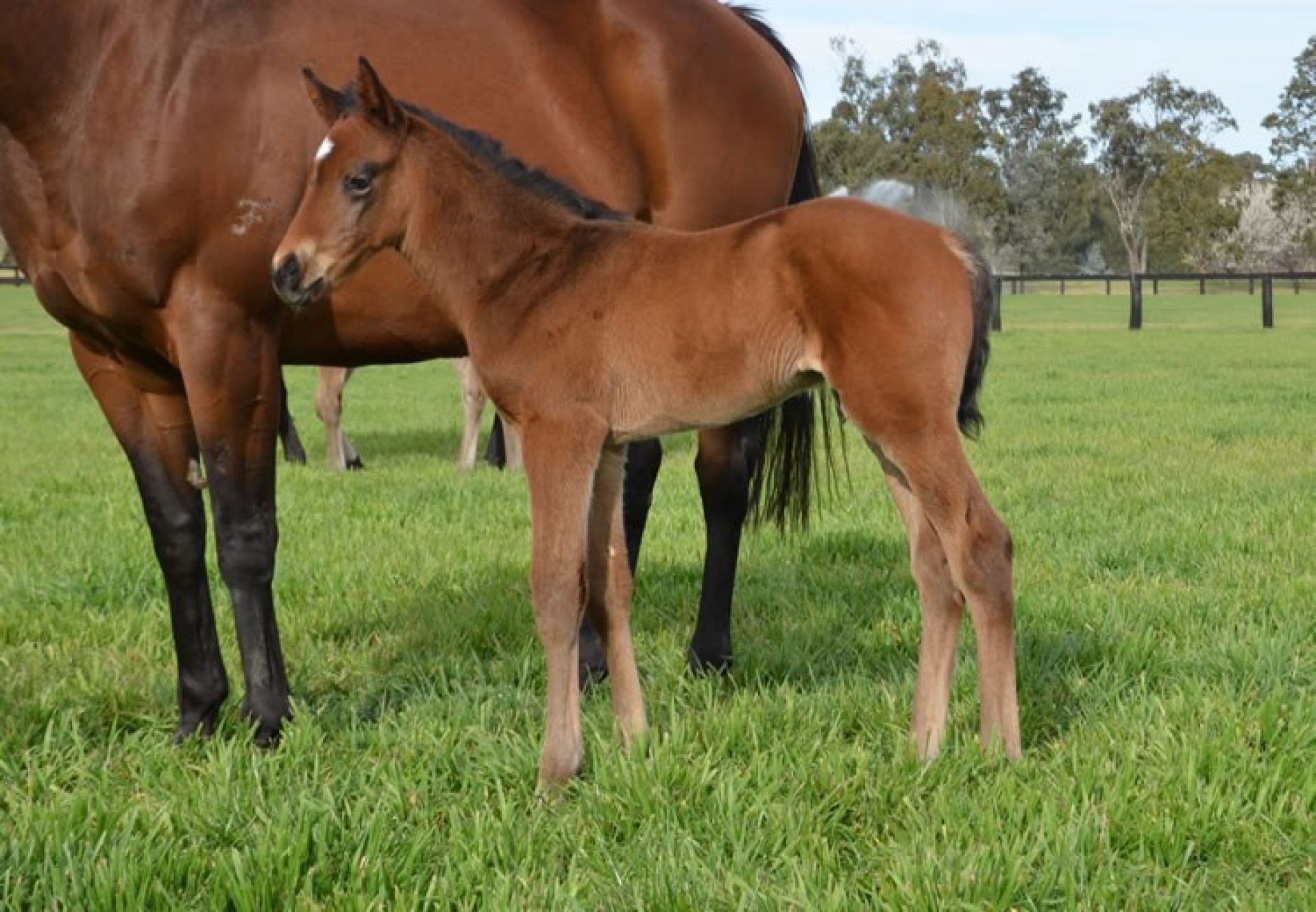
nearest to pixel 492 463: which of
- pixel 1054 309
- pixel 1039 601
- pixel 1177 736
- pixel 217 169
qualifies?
pixel 1039 601

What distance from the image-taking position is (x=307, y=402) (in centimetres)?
1702

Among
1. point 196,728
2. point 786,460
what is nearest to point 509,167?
point 196,728

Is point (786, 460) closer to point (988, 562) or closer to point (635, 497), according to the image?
point (635, 497)

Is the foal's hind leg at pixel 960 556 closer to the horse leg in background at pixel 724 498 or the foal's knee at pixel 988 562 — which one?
the foal's knee at pixel 988 562

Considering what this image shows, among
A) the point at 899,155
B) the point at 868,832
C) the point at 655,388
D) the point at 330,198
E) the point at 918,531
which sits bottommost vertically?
the point at 868,832

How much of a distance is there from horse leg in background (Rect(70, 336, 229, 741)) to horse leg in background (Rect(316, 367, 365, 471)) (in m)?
Result: 6.15

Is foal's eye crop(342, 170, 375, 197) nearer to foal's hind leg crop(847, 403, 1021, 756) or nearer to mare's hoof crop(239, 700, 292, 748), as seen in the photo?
foal's hind leg crop(847, 403, 1021, 756)

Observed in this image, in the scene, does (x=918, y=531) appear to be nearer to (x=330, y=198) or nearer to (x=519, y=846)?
(x=519, y=846)

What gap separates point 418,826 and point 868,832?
101 centimetres

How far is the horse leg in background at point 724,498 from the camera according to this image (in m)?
5.00

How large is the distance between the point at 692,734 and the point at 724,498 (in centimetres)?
155

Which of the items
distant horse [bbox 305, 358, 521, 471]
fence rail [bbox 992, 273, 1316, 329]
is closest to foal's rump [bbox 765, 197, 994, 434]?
fence rail [bbox 992, 273, 1316, 329]

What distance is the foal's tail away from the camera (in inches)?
136

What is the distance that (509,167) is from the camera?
148 inches
